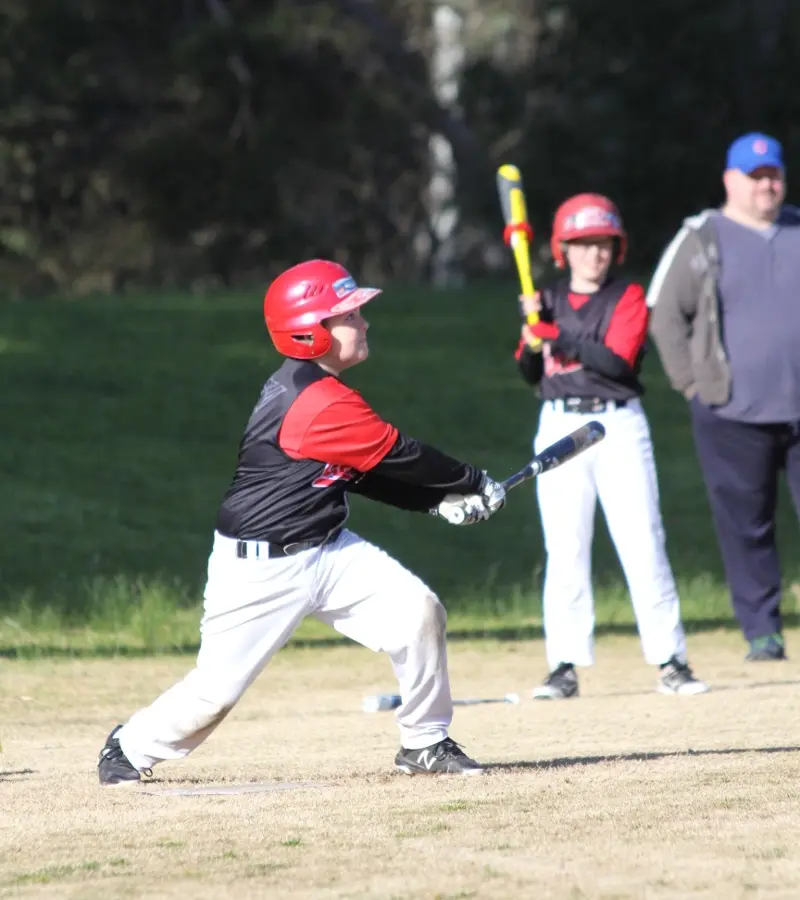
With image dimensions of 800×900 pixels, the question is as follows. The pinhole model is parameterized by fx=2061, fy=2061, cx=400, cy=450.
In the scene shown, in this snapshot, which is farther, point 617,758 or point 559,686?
point 559,686

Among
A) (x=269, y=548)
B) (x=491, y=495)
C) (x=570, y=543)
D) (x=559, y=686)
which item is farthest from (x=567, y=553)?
(x=269, y=548)

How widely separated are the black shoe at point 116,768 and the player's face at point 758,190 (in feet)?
14.2

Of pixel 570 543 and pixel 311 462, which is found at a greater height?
pixel 311 462

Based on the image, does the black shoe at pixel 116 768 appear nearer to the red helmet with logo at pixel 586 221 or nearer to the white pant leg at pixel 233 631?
the white pant leg at pixel 233 631

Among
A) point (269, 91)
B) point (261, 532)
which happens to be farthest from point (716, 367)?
point (269, 91)

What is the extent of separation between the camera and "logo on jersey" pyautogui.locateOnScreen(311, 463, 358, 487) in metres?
6.49

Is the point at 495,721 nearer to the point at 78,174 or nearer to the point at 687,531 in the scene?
the point at 687,531

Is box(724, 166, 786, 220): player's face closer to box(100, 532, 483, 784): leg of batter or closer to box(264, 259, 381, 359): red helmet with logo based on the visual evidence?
box(264, 259, 381, 359): red helmet with logo

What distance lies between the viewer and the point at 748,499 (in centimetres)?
990

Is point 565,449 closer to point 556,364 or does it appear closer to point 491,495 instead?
point 491,495

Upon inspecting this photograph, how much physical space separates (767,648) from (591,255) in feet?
7.54

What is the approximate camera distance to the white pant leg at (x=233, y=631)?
643 centimetres

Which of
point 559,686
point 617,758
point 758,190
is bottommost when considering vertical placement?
point 559,686

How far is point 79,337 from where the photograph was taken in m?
22.1
